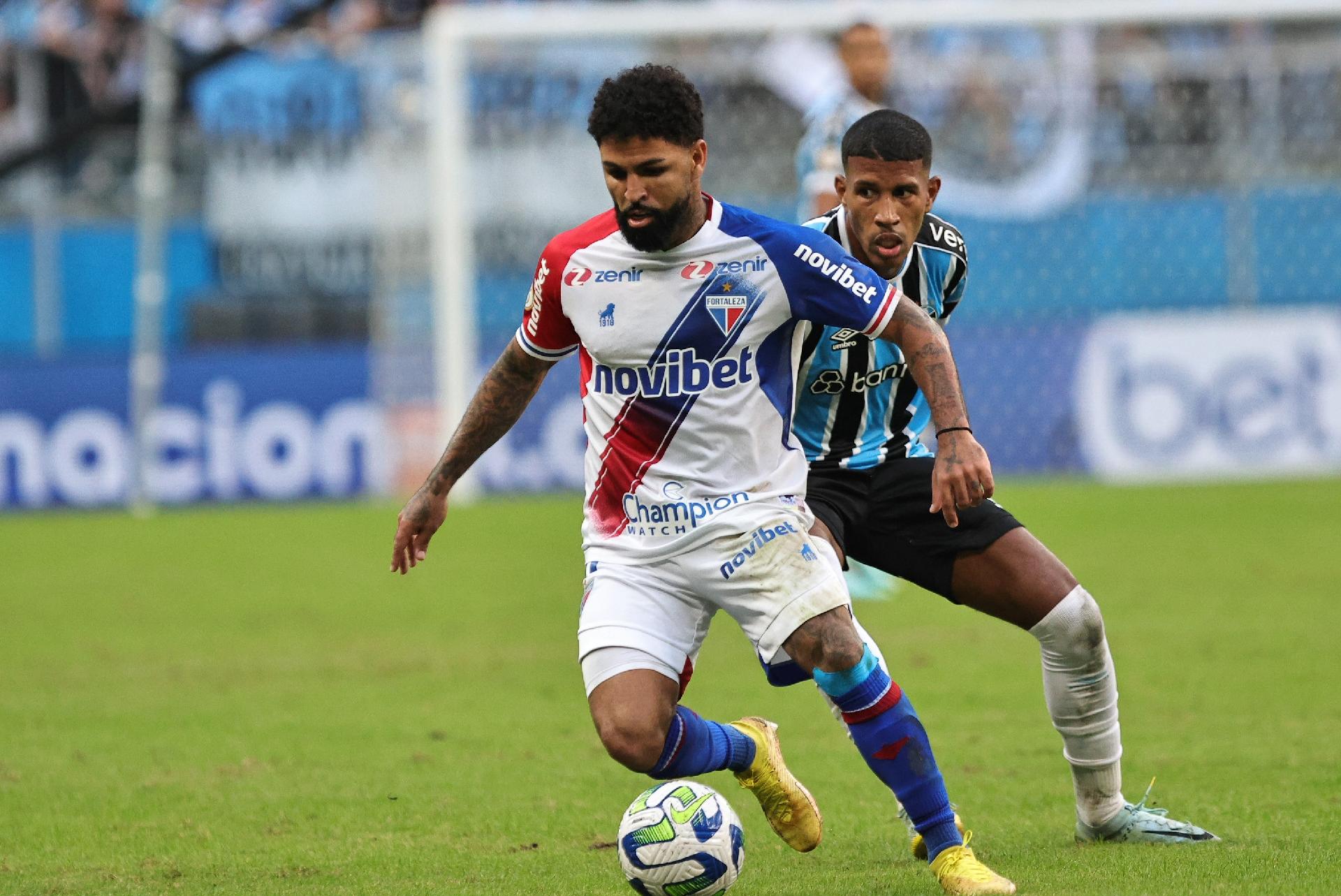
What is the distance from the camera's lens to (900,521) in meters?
5.44

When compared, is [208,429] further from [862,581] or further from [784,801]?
[784,801]

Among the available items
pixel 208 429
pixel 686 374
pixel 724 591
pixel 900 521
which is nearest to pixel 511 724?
pixel 900 521

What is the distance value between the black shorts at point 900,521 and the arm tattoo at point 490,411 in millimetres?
902

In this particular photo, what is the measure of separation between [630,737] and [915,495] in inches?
49.0

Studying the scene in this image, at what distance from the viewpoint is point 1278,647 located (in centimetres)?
883

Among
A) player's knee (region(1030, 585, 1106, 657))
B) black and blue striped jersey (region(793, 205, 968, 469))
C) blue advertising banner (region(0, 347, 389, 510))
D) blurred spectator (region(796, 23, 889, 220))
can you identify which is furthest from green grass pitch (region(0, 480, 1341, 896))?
blue advertising banner (region(0, 347, 389, 510))

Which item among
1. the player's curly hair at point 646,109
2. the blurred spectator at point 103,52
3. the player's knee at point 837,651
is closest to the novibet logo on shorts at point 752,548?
the player's knee at point 837,651

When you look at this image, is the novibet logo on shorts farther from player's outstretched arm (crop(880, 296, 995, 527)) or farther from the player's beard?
the player's beard

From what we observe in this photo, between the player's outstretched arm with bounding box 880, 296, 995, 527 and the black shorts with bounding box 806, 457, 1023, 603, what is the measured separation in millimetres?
584

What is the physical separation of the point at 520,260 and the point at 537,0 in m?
4.88

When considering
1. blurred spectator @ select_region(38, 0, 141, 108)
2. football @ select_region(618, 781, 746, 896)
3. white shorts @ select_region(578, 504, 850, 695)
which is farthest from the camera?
blurred spectator @ select_region(38, 0, 141, 108)

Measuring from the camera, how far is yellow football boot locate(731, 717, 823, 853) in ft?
17.0

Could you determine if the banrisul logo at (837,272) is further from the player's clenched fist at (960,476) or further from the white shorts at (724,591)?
the white shorts at (724,591)

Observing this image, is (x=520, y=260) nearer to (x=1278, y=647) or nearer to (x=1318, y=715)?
(x=1278, y=647)
